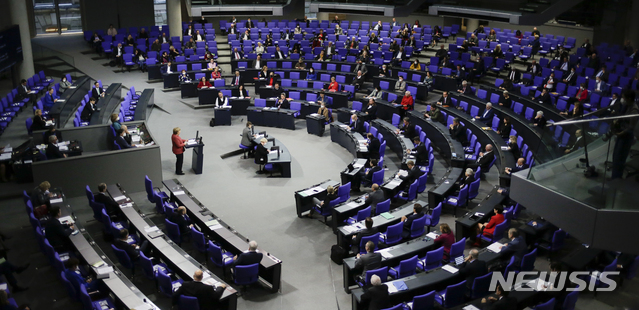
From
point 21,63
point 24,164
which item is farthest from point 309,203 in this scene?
point 21,63

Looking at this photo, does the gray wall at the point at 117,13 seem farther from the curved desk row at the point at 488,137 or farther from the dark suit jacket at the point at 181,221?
the dark suit jacket at the point at 181,221

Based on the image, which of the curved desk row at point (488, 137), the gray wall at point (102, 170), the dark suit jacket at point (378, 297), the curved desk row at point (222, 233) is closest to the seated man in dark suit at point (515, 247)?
the dark suit jacket at point (378, 297)

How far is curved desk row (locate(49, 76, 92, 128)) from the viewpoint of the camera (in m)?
17.2

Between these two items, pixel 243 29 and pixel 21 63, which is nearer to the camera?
pixel 21 63

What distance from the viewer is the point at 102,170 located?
13.4 meters

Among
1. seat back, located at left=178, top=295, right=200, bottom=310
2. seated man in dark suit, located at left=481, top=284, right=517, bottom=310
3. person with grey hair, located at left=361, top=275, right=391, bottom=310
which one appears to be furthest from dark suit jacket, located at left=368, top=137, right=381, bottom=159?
seat back, located at left=178, top=295, right=200, bottom=310

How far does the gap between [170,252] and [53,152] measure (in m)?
5.73

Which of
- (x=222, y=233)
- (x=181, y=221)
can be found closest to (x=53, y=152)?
(x=181, y=221)

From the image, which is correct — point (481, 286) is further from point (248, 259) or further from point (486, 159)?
point (486, 159)

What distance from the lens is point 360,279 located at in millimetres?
9312

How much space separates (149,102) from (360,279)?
→ 13747 millimetres

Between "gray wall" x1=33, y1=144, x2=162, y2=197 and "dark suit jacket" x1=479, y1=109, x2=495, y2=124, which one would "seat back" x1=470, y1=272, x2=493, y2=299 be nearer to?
"gray wall" x1=33, y1=144, x2=162, y2=197

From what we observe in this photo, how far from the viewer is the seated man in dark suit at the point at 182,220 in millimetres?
10734

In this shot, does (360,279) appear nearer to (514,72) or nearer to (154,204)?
(154,204)
